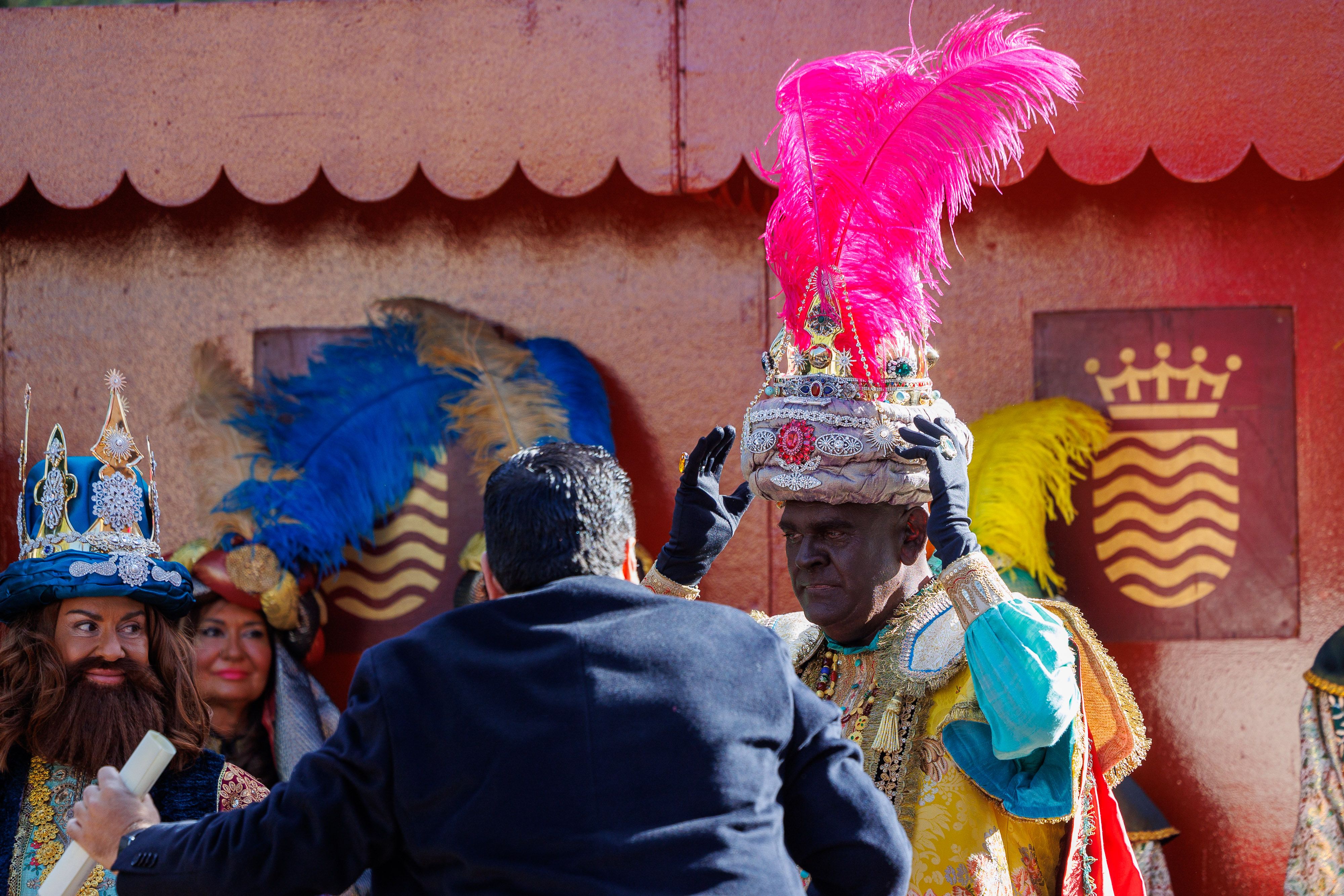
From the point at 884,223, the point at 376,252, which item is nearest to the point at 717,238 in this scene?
the point at 376,252

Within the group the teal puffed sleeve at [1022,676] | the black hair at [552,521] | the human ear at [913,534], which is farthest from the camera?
the human ear at [913,534]

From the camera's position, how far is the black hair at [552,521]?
6.39ft

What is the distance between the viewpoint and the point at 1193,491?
192 inches

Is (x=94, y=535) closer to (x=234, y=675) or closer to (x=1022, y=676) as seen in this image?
(x=234, y=675)

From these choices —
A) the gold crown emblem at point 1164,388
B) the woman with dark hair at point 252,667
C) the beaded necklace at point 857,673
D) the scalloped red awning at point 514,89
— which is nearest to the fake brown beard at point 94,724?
the woman with dark hair at point 252,667

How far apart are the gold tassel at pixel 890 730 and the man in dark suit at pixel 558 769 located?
0.92m

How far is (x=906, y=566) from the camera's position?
3.12 m

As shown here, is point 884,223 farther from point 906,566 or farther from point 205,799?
point 205,799

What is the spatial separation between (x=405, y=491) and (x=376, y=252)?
1.03m

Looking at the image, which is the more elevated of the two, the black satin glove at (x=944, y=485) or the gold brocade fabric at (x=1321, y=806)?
the black satin glove at (x=944, y=485)

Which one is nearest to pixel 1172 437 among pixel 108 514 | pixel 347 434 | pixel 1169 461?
pixel 1169 461

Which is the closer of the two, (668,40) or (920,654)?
(920,654)

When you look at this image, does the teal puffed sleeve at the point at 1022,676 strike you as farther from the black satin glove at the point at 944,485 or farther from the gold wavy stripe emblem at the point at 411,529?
the gold wavy stripe emblem at the point at 411,529

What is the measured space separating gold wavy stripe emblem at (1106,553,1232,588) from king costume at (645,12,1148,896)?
2.03m
